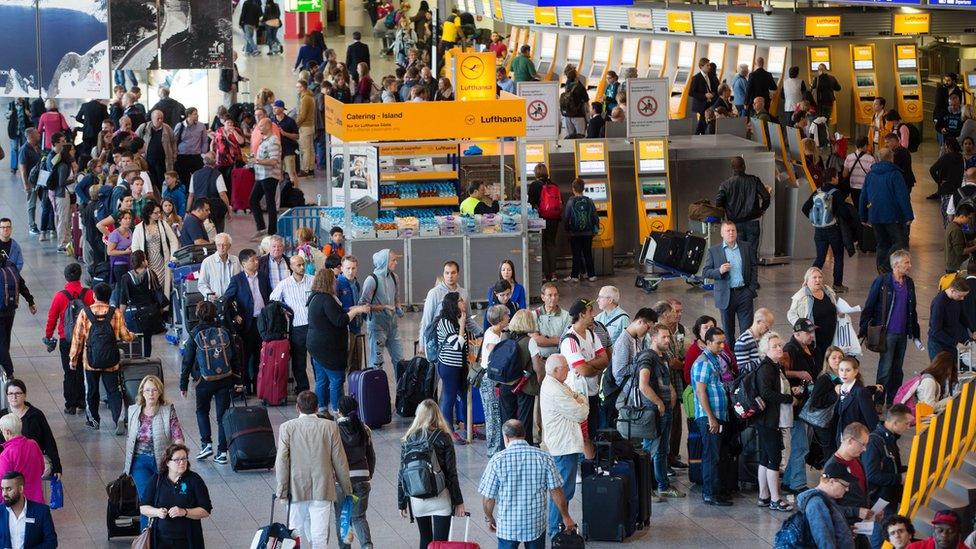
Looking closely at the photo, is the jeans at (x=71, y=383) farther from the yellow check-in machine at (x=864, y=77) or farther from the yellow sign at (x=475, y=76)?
the yellow check-in machine at (x=864, y=77)


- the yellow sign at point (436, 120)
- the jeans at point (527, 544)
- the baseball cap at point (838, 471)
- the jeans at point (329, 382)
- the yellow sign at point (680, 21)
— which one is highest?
the yellow sign at point (680, 21)

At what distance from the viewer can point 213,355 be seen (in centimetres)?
1256

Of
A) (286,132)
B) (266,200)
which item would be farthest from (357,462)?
(286,132)

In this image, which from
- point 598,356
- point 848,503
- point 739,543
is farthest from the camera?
point 598,356

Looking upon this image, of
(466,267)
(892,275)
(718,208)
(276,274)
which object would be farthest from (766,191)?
(276,274)

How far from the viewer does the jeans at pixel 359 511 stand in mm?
10445

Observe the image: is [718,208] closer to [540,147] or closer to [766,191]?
[766,191]

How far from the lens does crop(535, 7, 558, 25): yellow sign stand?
36.8 metres

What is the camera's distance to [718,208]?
746 inches

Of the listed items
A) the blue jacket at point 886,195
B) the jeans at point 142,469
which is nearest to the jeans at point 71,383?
the jeans at point 142,469

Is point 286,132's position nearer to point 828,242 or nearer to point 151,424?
point 828,242

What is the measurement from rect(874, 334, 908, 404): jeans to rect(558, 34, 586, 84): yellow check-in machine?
23.2 metres

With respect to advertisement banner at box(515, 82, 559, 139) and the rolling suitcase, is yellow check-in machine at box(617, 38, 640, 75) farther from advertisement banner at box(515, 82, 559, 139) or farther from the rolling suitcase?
the rolling suitcase

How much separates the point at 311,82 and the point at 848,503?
73.7ft
